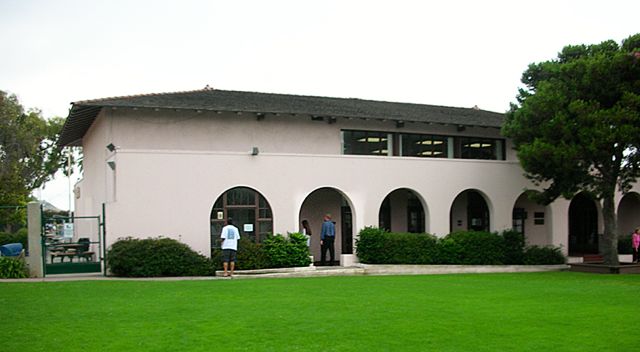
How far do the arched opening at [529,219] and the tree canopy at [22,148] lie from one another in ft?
80.5

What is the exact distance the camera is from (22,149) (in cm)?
4491

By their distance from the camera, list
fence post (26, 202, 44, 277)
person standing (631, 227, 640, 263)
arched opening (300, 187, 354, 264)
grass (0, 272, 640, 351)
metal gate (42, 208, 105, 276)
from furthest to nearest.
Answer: person standing (631, 227, 640, 263)
arched opening (300, 187, 354, 264)
metal gate (42, 208, 105, 276)
fence post (26, 202, 44, 277)
grass (0, 272, 640, 351)

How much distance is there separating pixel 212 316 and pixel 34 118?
40797 millimetres

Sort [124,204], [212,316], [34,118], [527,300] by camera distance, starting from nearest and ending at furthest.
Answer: [212,316] → [527,300] → [124,204] → [34,118]

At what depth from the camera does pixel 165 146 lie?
22578mm

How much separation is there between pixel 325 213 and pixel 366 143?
10.5 ft

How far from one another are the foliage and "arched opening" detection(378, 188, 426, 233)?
66.4 feet

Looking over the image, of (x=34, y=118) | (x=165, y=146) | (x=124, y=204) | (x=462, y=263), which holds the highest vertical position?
(x=34, y=118)

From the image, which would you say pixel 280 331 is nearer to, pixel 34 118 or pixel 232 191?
pixel 232 191

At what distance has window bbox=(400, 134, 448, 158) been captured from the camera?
86.2ft

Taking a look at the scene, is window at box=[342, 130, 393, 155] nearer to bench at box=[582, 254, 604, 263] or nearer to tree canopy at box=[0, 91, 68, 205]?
bench at box=[582, 254, 604, 263]

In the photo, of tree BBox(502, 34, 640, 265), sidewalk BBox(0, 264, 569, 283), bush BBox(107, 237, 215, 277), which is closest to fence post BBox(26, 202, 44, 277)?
sidewalk BBox(0, 264, 569, 283)

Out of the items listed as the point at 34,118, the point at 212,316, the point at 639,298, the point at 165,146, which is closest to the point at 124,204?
the point at 165,146

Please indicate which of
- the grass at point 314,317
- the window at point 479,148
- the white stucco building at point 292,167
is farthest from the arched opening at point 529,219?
the grass at point 314,317
